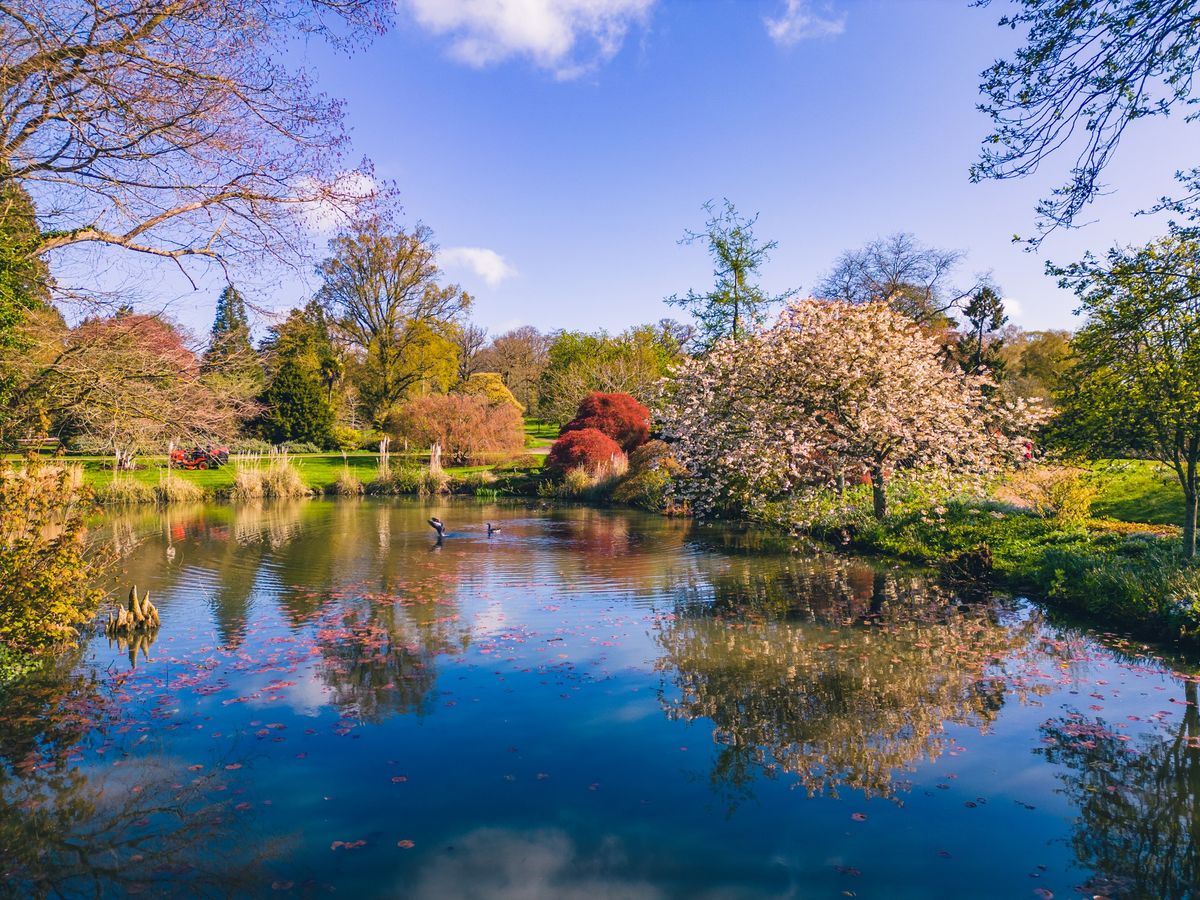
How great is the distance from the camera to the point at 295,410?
40.8 m

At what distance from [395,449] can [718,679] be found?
31380 mm

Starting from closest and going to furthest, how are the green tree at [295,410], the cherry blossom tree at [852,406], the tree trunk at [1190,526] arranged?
the tree trunk at [1190,526], the cherry blossom tree at [852,406], the green tree at [295,410]

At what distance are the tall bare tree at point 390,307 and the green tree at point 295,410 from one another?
3155 millimetres

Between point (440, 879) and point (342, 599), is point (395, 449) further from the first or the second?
point (440, 879)

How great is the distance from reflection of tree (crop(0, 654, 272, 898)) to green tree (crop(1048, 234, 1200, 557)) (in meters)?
11.1

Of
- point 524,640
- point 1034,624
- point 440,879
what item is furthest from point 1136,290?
point 440,879

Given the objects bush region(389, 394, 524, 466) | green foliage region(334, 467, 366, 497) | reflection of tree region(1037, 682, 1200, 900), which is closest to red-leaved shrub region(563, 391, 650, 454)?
bush region(389, 394, 524, 466)

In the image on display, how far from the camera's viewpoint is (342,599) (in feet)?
40.2

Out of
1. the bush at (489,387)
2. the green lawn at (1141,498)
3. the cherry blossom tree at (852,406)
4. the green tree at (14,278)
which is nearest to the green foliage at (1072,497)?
the cherry blossom tree at (852,406)

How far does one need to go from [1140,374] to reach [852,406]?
530 cm

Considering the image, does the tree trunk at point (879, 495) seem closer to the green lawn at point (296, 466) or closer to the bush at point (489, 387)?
the green lawn at point (296, 466)

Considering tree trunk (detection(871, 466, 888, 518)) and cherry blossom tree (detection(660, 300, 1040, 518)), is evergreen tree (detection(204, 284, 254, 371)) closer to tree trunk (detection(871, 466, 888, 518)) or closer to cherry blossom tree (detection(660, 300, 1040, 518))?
cherry blossom tree (detection(660, 300, 1040, 518))

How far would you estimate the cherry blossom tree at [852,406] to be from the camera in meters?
15.2

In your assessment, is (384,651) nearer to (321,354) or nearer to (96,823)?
(96,823)
